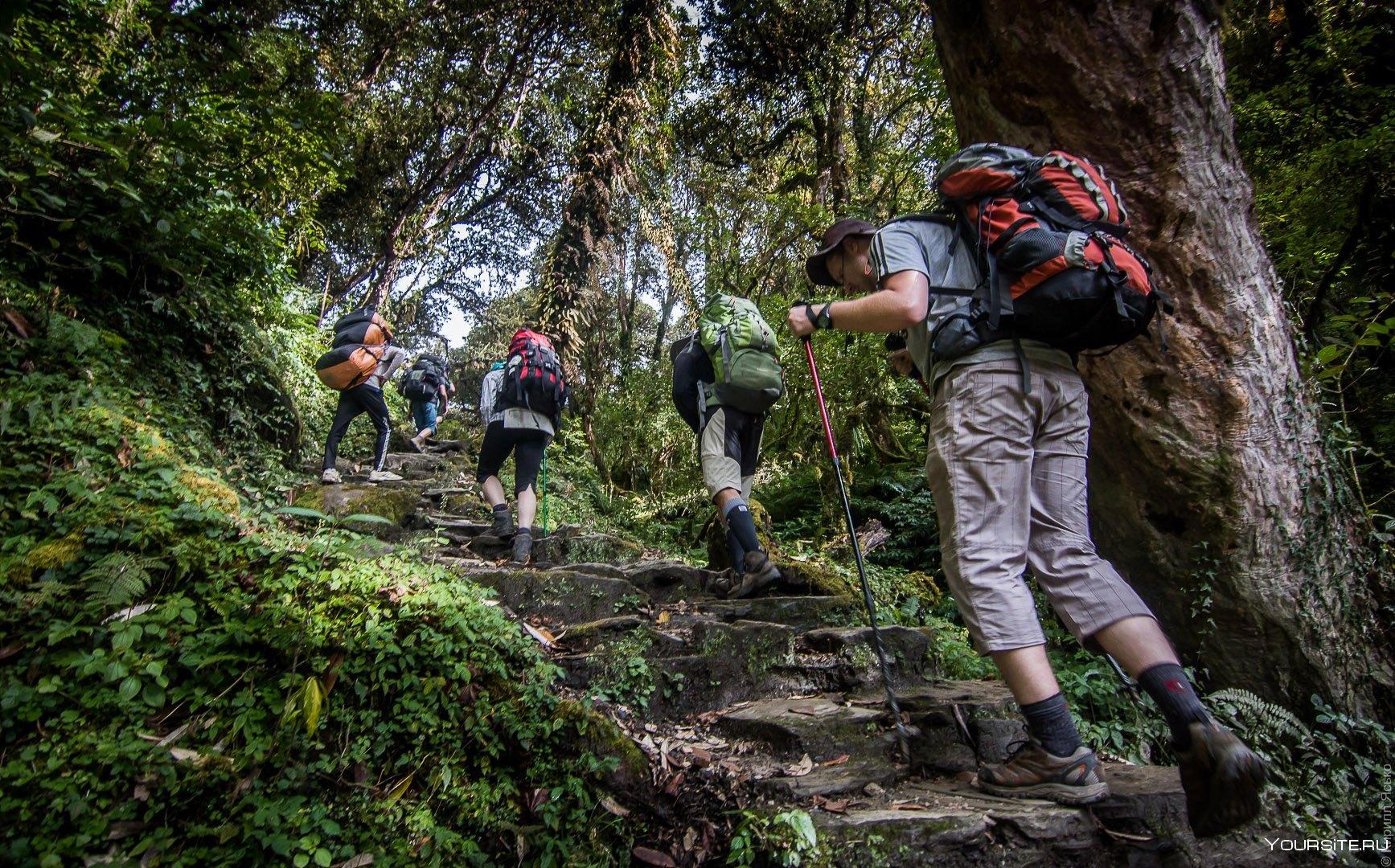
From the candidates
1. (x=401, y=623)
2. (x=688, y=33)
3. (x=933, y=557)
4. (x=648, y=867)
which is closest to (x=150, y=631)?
(x=401, y=623)

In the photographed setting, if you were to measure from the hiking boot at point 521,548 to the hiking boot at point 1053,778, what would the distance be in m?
3.73

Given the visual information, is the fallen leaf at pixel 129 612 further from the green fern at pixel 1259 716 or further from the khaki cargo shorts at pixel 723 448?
the green fern at pixel 1259 716

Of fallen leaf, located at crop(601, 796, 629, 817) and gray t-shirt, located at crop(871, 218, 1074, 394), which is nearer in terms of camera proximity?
fallen leaf, located at crop(601, 796, 629, 817)

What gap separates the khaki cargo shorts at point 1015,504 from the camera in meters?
2.24

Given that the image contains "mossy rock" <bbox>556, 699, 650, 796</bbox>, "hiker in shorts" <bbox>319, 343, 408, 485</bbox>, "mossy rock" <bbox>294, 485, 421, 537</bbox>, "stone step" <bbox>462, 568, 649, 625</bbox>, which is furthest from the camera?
"hiker in shorts" <bbox>319, 343, 408, 485</bbox>

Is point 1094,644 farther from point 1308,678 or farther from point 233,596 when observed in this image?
point 233,596

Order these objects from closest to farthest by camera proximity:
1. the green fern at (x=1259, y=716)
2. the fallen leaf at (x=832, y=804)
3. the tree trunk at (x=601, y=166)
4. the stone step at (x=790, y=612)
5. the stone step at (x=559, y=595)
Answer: the fallen leaf at (x=832, y=804)
the green fern at (x=1259, y=716)
the stone step at (x=559, y=595)
the stone step at (x=790, y=612)
the tree trunk at (x=601, y=166)

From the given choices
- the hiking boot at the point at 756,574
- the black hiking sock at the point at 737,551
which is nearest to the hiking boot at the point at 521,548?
the black hiking sock at the point at 737,551

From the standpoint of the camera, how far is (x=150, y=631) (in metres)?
2.27

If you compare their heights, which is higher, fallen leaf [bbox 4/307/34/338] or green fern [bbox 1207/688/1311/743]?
fallen leaf [bbox 4/307/34/338]

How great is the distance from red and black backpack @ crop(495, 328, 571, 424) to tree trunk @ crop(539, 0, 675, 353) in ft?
13.9

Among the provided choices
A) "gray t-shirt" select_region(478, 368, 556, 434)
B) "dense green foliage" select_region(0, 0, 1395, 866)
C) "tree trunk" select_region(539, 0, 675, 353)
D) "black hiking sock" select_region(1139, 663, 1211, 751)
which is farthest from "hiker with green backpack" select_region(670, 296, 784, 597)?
"tree trunk" select_region(539, 0, 675, 353)

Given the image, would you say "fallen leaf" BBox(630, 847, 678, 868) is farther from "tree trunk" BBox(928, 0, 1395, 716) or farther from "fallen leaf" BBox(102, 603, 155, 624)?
"tree trunk" BBox(928, 0, 1395, 716)

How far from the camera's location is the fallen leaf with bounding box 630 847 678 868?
7.02ft
